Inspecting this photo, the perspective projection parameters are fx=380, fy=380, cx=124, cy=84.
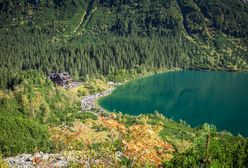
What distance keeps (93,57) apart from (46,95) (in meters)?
79.5

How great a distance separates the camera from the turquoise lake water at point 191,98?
11788 centimetres

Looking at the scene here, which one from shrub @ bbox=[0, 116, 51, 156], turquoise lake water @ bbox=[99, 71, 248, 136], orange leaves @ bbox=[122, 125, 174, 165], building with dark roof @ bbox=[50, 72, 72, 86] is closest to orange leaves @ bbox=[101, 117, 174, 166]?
orange leaves @ bbox=[122, 125, 174, 165]

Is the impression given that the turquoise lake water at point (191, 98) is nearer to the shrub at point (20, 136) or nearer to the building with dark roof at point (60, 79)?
the building with dark roof at point (60, 79)

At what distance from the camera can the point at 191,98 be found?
149 meters

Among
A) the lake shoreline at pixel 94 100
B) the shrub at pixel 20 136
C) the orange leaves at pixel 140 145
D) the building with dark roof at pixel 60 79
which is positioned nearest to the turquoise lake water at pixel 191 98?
the lake shoreline at pixel 94 100

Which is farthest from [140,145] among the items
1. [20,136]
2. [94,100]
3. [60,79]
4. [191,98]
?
[60,79]

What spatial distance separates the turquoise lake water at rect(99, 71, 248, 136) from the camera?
11788 centimetres

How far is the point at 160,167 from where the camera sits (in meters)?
33.7

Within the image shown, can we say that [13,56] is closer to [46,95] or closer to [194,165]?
[46,95]

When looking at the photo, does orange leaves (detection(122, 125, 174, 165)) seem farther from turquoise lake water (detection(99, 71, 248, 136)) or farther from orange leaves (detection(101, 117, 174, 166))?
turquoise lake water (detection(99, 71, 248, 136))

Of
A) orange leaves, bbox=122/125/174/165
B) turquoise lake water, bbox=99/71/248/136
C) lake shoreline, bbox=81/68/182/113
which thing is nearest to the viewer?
orange leaves, bbox=122/125/174/165

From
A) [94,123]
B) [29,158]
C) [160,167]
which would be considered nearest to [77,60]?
[94,123]

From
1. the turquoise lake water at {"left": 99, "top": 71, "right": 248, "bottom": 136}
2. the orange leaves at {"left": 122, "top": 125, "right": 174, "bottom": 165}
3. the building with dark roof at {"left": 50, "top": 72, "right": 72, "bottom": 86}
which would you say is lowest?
the turquoise lake water at {"left": 99, "top": 71, "right": 248, "bottom": 136}

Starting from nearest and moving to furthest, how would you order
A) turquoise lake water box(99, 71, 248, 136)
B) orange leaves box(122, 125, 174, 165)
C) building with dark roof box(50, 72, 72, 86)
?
orange leaves box(122, 125, 174, 165) < turquoise lake water box(99, 71, 248, 136) < building with dark roof box(50, 72, 72, 86)
